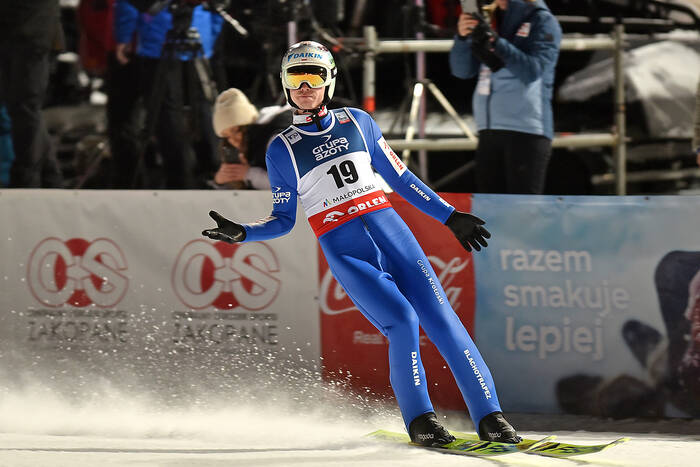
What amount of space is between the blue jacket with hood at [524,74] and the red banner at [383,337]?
0.68 m

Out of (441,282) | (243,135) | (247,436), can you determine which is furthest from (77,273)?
(441,282)

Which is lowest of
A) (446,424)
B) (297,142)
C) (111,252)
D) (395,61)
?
(446,424)

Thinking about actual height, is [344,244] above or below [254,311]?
above

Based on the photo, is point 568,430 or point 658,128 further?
point 658,128

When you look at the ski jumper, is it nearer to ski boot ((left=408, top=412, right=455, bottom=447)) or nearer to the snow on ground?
ski boot ((left=408, top=412, right=455, bottom=447))

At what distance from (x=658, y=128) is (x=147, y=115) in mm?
3980

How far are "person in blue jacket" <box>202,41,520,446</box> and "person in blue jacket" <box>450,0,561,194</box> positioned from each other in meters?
1.43

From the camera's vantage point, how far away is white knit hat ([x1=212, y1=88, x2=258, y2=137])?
7035mm

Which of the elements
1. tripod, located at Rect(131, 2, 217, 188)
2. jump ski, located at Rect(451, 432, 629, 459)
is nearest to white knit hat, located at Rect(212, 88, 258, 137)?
tripod, located at Rect(131, 2, 217, 188)

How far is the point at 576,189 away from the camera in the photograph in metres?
8.76

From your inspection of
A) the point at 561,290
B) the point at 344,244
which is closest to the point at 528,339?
the point at 561,290

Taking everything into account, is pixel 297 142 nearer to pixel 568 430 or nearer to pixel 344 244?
pixel 344 244

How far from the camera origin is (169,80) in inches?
302

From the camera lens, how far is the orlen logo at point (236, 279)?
661 centimetres
